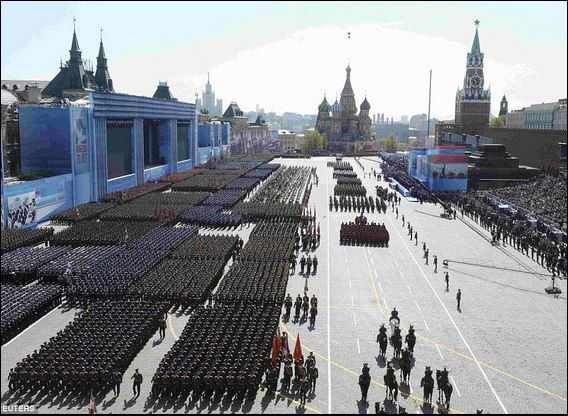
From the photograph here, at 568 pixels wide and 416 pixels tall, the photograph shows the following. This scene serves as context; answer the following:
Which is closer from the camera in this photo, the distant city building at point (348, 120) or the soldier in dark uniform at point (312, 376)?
the soldier in dark uniform at point (312, 376)

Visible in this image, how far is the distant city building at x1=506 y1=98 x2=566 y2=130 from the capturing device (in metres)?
87.2

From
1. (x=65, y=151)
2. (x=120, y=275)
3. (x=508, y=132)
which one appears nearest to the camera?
(x=120, y=275)

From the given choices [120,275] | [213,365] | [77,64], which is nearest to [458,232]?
[120,275]

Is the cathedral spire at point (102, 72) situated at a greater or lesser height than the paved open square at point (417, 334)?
greater

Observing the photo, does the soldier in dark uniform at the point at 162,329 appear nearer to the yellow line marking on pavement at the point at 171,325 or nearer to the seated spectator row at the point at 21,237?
the yellow line marking on pavement at the point at 171,325

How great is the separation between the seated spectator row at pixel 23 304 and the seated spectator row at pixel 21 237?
8.45 metres

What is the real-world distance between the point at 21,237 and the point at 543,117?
86.8 meters

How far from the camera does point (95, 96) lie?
5038 centimetres

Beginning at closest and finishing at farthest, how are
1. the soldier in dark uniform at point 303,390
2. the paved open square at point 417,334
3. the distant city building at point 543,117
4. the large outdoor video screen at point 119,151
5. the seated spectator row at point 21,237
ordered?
the paved open square at point 417,334
the soldier in dark uniform at point 303,390
the seated spectator row at point 21,237
the large outdoor video screen at point 119,151
the distant city building at point 543,117

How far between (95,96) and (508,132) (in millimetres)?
54208

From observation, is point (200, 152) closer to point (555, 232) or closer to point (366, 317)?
point (555, 232)

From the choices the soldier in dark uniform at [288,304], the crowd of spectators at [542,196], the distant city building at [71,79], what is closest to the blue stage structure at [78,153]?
the distant city building at [71,79]

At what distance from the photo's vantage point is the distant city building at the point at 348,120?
479ft

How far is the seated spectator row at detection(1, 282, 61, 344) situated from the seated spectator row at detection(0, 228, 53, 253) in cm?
845
